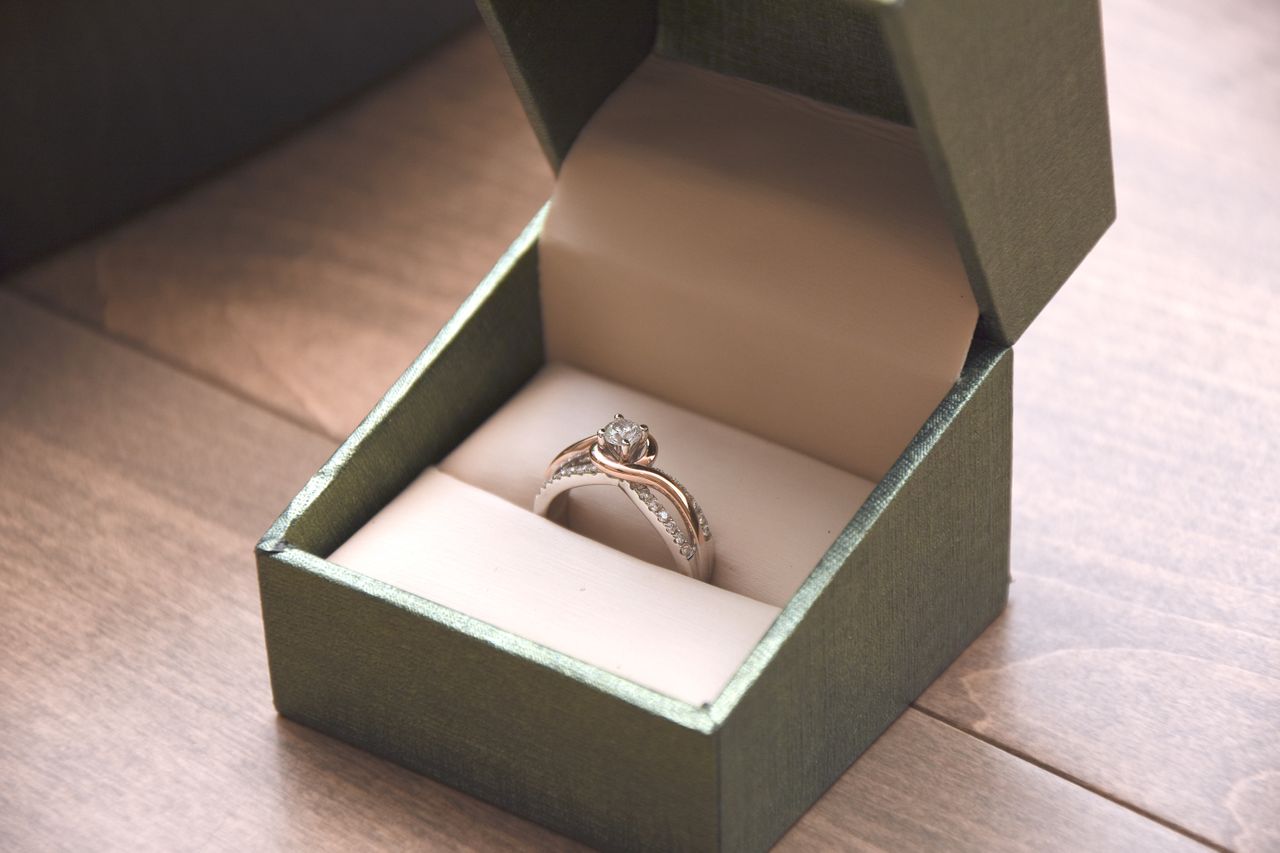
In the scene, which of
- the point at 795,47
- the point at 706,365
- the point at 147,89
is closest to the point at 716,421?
the point at 706,365

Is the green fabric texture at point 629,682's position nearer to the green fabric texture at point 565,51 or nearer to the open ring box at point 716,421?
the open ring box at point 716,421

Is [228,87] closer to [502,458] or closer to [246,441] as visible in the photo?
[246,441]

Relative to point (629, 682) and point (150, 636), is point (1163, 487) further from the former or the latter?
point (150, 636)

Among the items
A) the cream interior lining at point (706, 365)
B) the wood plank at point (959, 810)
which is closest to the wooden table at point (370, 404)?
the wood plank at point (959, 810)

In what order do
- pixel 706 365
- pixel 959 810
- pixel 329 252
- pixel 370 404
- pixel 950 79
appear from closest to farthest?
pixel 950 79, pixel 959 810, pixel 706 365, pixel 370 404, pixel 329 252

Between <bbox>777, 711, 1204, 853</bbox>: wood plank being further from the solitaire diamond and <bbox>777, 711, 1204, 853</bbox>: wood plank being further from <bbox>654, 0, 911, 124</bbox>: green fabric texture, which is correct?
<bbox>654, 0, 911, 124</bbox>: green fabric texture

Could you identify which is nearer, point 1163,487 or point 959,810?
point 959,810
